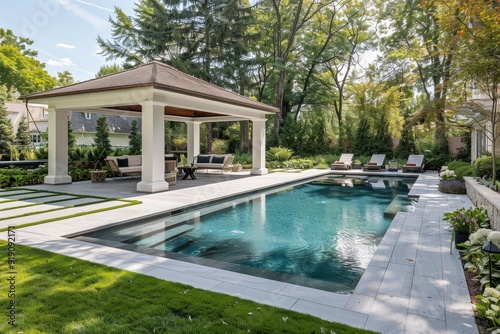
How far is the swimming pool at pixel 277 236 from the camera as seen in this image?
4.62 m

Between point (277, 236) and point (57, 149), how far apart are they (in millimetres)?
9507

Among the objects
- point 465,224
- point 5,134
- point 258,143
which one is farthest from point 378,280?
point 5,134

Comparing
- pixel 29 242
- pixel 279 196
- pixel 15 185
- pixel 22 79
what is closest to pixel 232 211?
pixel 279 196

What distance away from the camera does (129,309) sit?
119 inches

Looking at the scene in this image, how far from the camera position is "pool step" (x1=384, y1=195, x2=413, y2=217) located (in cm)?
829

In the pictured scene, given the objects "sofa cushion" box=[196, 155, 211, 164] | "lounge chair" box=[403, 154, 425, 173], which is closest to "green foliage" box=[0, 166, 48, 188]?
"sofa cushion" box=[196, 155, 211, 164]

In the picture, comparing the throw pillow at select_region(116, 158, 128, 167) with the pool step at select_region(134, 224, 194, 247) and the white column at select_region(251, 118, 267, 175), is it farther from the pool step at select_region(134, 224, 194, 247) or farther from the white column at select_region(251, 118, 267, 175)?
the pool step at select_region(134, 224, 194, 247)

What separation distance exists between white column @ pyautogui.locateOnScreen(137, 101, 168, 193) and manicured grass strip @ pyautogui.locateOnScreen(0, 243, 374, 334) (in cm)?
653

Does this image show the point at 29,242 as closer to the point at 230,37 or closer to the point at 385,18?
Answer: the point at 230,37

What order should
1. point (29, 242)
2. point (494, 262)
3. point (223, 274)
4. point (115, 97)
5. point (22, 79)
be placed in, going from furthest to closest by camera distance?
point (22, 79), point (115, 97), point (29, 242), point (223, 274), point (494, 262)

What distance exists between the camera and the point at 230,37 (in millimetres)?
23703

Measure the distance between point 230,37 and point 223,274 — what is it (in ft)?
73.1

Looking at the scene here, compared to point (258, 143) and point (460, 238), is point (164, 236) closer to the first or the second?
point (460, 238)

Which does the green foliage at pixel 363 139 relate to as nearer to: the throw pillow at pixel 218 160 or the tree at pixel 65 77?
the throw pillow at pixel 218 160
